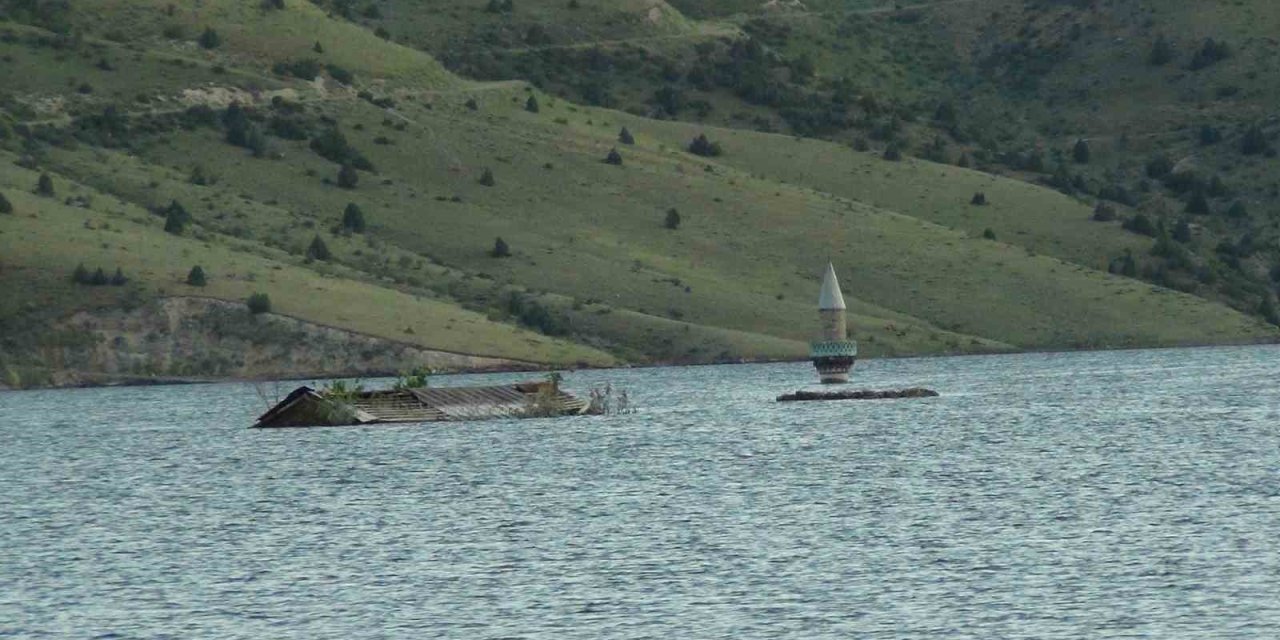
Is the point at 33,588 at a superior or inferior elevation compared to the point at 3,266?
inferior

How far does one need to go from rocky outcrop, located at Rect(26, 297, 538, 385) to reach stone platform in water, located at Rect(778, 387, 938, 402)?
38.6 m

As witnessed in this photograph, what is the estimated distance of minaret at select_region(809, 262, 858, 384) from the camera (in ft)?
422

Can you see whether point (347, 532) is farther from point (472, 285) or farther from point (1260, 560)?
point (472, 285)

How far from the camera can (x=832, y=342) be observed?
12962cm

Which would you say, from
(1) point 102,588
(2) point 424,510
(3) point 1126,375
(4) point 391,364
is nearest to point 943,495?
(2) point 424,510

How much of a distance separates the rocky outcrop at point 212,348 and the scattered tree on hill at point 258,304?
1.30ft

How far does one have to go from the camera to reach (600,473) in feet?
304

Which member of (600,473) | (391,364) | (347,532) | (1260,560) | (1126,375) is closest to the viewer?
(1260,560)

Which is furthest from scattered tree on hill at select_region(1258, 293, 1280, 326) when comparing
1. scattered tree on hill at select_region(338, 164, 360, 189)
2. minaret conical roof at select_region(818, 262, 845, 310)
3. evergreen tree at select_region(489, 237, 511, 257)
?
minaret conical roof at select_region(818, 262, 845, 310)

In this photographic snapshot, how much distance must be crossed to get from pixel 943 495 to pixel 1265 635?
28.9 metres

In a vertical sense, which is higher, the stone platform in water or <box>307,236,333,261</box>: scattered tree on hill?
<box>307,236,333,261</box>: scattered tree on hill

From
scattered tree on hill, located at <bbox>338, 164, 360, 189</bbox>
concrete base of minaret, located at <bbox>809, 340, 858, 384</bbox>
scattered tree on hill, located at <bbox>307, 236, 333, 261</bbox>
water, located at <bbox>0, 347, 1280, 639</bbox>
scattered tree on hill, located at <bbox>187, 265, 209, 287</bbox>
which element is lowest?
water, located at <bbox>0, 347, 1280, 639</bbox>

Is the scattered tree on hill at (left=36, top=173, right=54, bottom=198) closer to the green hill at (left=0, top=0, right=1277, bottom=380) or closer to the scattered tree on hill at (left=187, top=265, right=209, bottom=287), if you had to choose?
the green hill at (left=0, top=0, right=1277, bottom=380)

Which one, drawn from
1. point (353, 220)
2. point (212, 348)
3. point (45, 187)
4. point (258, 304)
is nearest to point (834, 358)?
point (258, 304)
